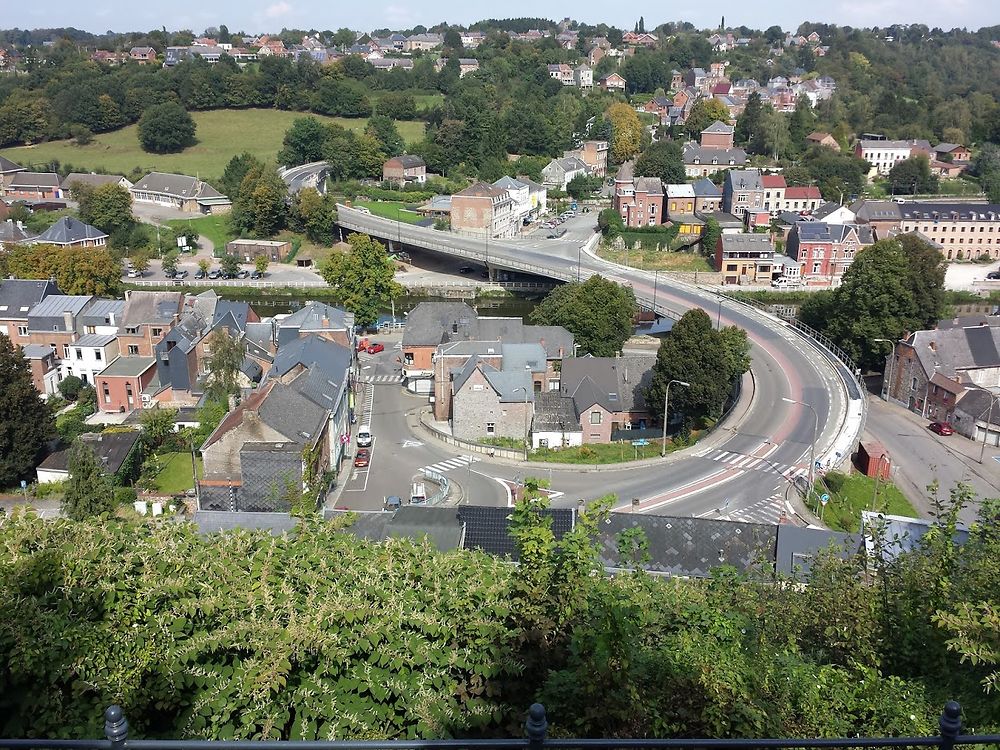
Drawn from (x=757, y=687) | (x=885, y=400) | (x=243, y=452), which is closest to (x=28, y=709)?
(x=757, y=687)

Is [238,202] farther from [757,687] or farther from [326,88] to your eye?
[757,687]

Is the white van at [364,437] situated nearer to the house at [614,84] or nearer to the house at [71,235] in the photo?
the house at [71,235]

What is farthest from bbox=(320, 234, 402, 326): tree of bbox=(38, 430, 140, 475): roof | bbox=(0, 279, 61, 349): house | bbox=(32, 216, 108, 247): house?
bbox=(32, 216, 108, 247): house

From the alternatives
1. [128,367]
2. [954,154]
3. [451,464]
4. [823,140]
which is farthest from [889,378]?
[954,154]

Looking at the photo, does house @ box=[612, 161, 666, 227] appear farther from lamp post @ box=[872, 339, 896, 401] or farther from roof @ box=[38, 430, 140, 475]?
roof @ box=[38, 430, 140, 475]

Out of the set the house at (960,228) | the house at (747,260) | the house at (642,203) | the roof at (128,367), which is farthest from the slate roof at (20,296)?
the house at (960,228)

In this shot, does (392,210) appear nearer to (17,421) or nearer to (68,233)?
(68,233)

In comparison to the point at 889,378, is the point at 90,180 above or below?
above
